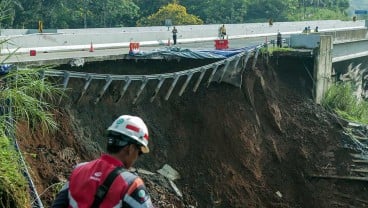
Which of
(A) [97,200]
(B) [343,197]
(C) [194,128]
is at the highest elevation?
(A) [97,200]

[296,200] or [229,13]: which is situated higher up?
[229,13]

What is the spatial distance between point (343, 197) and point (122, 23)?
44056mm

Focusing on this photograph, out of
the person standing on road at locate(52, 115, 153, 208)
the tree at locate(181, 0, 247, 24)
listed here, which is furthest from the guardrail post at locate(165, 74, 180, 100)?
the tree at locate(181, 0, 247, 24)

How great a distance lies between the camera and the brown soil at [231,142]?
14531mm

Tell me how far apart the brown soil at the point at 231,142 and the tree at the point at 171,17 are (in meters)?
34.9

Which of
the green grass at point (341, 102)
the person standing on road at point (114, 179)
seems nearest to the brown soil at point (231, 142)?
the green grass at point (341, 102)

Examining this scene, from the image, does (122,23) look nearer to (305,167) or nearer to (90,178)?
(305,167)

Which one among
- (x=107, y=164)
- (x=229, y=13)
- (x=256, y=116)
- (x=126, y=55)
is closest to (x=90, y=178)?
(x=107, y=164)

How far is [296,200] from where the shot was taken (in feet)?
59.3

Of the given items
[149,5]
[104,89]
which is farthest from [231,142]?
[149,5]

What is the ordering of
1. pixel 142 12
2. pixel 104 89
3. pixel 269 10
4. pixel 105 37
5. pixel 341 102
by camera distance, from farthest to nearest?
pixel 269 10 → pixel 142 12 → pixel 105 37 → pixel 341 102 → pixel 104 89

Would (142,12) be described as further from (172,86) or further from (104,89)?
(104,89)

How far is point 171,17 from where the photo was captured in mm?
55375

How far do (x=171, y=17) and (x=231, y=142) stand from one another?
38.9 m
